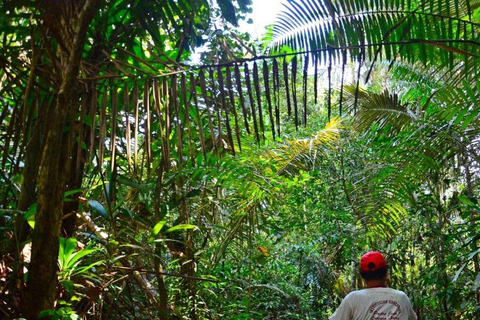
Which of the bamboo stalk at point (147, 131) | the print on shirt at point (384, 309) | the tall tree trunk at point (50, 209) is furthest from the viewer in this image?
the print on shirt at point (384, 309)

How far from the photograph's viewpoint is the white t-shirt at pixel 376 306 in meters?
2.56

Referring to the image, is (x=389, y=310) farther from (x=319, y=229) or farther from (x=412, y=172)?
(x=319, y=229)

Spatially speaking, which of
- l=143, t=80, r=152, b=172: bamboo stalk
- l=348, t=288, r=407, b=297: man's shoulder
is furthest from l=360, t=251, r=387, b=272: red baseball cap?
l=143, t=80, r=152, b=172: bamboo stalk

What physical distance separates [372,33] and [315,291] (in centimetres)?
425

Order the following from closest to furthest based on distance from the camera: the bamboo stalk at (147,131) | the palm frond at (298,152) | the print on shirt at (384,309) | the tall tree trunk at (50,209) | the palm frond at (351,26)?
the tall tree trunk at (50,209) → the bamboo stalk at (147,131) → the print on shirt at (384,309) → the palm frond at (351,26) → the palm frond at (298,152)

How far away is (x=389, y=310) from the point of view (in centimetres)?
256

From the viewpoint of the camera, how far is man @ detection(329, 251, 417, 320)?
101 inches

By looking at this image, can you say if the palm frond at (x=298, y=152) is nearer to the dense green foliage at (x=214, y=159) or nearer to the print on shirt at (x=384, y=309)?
the dense green foliage at (x=214, y=159)

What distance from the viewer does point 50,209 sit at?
1687mm

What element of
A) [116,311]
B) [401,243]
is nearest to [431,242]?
[401,243]

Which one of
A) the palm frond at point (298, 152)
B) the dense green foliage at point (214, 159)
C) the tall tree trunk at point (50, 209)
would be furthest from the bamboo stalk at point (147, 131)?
the palm frond at point (298, 152)

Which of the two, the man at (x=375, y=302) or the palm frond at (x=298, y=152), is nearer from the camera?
the man at (x=375, y=302)

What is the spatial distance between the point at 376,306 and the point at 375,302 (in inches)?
0.8

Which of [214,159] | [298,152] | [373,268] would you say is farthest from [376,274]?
[298,152]
